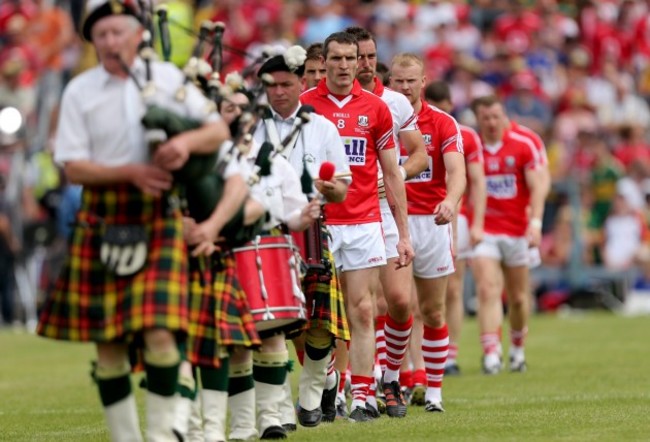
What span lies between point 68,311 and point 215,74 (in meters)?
1.80

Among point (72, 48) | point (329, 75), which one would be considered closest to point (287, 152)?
point (329, 75)

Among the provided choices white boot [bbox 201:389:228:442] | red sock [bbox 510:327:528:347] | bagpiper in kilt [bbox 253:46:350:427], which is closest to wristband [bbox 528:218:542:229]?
red sock [bbox 510:327:528:347]

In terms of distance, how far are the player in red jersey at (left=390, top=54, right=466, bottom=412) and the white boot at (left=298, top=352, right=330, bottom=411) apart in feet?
4.90

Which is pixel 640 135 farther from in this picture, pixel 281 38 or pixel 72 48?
pixel 72 48

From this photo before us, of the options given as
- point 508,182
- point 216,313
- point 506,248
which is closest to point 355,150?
point 216,313

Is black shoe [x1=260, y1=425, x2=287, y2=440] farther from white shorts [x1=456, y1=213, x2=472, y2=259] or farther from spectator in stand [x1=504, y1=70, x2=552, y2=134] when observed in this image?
spectator in stand [x1=504, y1=70, x2=552, y2=134]

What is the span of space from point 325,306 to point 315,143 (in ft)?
3.63

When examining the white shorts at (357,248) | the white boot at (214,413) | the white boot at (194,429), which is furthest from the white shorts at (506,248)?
the white boot at (214,413)

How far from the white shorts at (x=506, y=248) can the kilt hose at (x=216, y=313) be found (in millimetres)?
7936

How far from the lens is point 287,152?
1074cm

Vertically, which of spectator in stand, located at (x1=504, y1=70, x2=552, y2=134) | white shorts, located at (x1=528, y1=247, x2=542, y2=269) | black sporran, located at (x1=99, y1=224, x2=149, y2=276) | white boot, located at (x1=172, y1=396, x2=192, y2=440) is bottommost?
white boot, located at (x1=172, y1=396, x2=192, y2=440)

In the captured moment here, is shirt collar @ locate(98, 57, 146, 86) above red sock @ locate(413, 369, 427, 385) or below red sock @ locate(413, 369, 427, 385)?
above

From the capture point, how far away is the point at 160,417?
26.6 feet

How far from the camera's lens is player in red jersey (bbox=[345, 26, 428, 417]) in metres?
11.9
